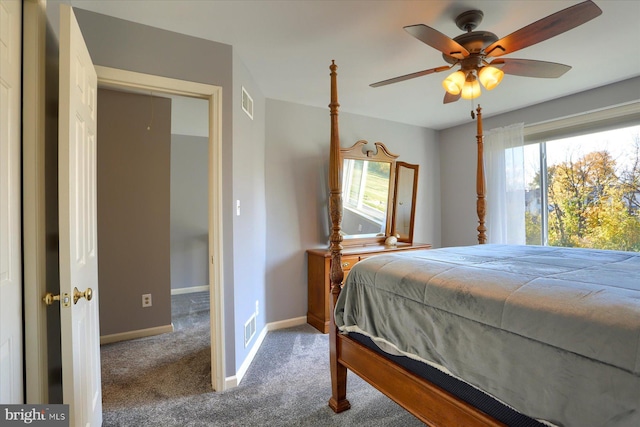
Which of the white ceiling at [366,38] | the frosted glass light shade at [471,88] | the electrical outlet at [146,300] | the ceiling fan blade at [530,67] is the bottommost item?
the electrical outlet at [146,300]

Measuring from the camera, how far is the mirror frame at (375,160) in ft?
11.1

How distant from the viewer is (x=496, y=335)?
39.8 inches

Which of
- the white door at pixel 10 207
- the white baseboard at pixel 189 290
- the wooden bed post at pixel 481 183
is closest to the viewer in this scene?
the white door at pixel 10 207

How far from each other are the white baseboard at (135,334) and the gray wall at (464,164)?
3.67 m

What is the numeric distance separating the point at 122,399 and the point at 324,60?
8.95 feet

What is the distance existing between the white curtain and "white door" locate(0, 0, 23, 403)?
13.0 feet

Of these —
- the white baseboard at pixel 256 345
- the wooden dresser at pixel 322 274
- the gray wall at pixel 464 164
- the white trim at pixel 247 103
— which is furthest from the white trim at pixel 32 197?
the gray wall at pixel 464 164

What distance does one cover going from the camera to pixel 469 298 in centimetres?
111

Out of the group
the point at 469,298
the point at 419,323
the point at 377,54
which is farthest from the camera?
the point at 377,54

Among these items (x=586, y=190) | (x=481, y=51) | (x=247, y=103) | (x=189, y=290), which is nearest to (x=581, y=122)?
(x=586, y=190)

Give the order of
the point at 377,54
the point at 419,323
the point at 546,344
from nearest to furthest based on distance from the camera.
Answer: the point at 546,344
the point at 419,323
the point at 377,54

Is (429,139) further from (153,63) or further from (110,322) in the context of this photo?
(110,322)

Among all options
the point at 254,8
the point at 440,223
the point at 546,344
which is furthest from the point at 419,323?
the point at 440,223

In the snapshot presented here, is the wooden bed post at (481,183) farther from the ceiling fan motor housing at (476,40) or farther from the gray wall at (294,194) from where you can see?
the gray wall at (294,194)
